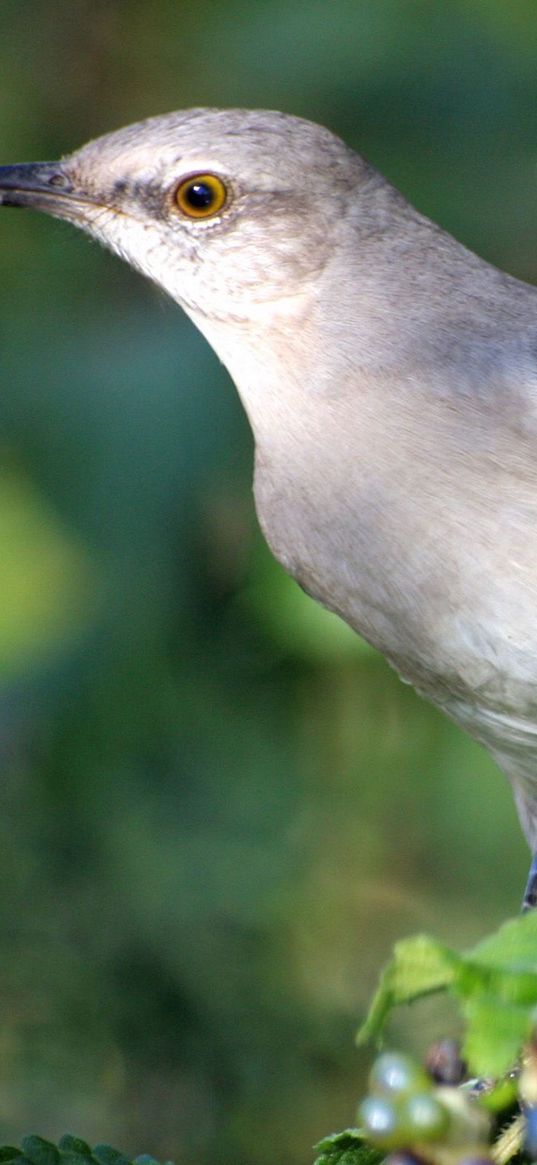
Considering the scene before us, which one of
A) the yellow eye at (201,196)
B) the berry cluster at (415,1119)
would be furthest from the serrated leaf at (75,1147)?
the yellow eye at (201,196)

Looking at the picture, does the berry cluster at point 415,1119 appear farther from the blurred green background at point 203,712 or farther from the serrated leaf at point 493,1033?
the blurred green background at point 203,712

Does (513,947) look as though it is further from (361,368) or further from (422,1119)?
(361,368)

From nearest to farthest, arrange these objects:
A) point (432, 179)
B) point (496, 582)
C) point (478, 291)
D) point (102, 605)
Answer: point (496, 582)
point (478, 291)
point (102, 605)
point (432, 179)

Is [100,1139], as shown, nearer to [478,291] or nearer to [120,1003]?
[120,1003]

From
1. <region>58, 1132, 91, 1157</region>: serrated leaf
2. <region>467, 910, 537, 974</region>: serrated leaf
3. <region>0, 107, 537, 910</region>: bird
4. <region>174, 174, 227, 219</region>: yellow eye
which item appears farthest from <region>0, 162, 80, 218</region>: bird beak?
<region>467, 910, 537, 974</region>: serrated leaf

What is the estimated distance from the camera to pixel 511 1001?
149 centimetres

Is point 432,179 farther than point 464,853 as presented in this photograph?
Yes

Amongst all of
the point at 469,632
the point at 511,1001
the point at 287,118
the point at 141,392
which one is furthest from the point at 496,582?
the point at 141,392

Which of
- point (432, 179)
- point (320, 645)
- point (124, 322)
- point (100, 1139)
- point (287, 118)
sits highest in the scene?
point (432, 179)

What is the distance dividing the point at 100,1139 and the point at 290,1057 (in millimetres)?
551

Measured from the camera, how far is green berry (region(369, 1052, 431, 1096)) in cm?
158

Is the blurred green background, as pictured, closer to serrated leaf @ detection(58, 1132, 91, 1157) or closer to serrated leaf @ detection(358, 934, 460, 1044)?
serrated leaf @ detection(58, 1132, 91, 1157)

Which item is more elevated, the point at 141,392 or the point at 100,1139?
the point at 141,392

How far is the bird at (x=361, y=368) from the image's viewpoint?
2.86m
